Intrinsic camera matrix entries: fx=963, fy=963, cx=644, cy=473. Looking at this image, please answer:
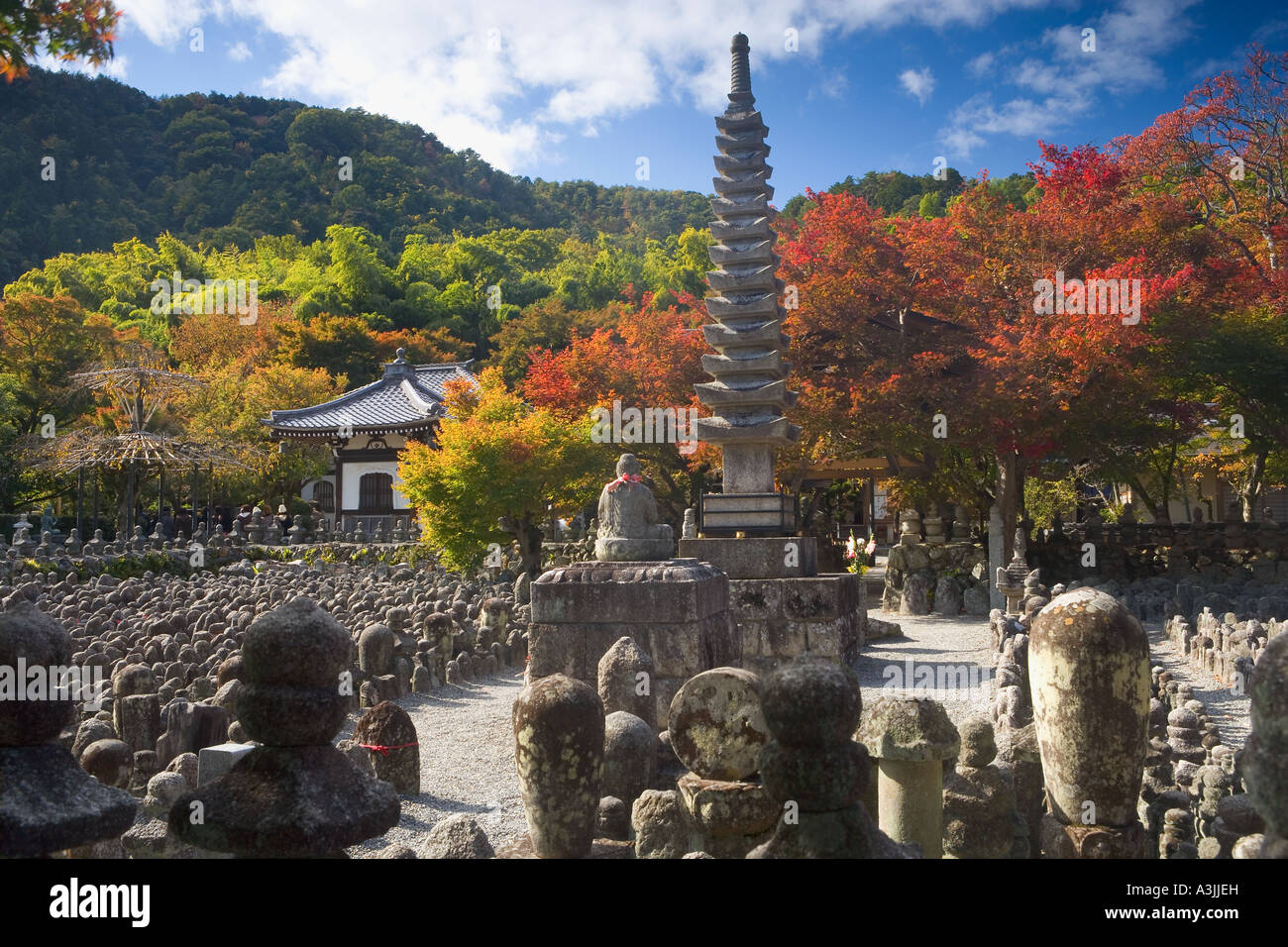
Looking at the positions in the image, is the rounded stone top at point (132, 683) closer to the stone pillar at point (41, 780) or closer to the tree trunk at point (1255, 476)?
the stone pillar at point (41, 780)

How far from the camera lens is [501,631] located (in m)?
13.2

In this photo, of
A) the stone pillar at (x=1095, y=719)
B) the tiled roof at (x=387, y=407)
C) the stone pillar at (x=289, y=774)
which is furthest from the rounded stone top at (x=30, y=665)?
the tiled roof at (x=387, y=407)

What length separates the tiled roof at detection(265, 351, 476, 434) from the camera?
31453 mm

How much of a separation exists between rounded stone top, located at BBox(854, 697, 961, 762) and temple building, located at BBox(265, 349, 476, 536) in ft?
89.2

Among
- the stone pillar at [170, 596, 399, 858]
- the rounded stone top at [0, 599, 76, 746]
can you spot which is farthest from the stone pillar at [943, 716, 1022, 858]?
the rounded stone top at [0, 599, 76, 746]

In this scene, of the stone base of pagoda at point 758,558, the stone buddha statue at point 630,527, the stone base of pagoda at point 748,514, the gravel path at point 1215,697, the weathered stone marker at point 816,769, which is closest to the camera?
the weathered stone marker at point 816,769

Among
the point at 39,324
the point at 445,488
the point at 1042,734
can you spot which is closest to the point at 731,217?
the point at 445,488

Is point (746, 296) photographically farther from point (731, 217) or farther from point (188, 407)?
point (188, 407)

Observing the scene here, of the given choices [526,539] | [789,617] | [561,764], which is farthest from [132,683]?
[526,539]

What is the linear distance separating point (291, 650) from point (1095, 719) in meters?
2.76

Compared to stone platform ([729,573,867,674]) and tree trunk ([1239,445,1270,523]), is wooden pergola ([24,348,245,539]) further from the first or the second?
tree trunk ([1239,445,1270,523])

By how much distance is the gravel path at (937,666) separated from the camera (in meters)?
9.23

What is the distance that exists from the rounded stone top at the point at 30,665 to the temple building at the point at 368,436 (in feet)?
90.8

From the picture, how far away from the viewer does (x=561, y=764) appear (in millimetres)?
3604
